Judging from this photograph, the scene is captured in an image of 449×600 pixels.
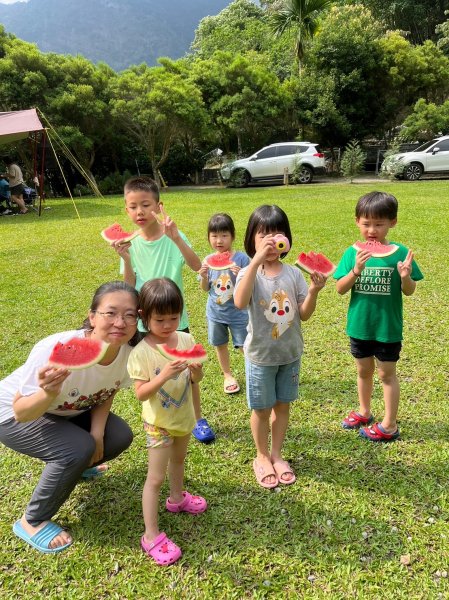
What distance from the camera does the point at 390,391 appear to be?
9.32 ft

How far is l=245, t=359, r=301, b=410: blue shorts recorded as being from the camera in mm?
2506

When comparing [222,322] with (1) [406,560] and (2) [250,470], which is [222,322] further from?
(1) [406,560]

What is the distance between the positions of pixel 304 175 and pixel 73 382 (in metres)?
17.2

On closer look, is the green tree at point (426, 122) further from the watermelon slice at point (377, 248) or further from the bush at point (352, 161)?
the watermelon slice at point (377, 248)

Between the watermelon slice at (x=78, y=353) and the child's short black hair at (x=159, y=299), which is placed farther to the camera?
the child's short black hair at (x=159, y=299)

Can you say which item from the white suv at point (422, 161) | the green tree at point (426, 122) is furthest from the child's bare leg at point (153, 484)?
the green tree at point (426, 122)

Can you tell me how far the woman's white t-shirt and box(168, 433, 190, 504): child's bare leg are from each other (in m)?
0.46

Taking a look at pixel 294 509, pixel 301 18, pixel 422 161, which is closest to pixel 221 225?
pixel 294 509

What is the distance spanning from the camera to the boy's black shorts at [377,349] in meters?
2.75

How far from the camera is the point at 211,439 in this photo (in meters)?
3.05

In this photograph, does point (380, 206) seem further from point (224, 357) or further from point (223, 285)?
point (224, 357)

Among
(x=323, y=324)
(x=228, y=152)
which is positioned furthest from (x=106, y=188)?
(x=323, y=324)

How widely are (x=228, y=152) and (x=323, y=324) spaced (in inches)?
741

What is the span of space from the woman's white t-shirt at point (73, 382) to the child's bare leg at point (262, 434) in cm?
82
